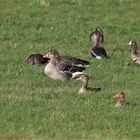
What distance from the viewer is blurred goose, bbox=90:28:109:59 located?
21812 mm

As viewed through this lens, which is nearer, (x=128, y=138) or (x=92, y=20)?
(x=128, y=138)

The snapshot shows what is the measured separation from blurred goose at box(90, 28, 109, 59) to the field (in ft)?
0.77

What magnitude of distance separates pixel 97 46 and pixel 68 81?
4413 millimetres

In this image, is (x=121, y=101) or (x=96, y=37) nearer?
(x=121, y=101)

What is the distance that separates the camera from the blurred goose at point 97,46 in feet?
71.6

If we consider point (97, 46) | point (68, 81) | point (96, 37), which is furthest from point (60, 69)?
point (96, 37)

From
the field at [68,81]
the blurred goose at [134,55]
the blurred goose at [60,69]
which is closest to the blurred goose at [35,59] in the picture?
the field at [68,81]

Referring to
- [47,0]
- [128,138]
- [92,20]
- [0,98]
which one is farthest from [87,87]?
[47,0]

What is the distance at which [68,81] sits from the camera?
1850 centimetres

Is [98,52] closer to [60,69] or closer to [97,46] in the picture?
[97,46]

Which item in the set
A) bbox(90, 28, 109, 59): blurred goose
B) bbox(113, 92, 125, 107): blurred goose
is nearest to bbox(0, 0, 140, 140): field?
bbox(113, 92, 125, 107): blurred goose

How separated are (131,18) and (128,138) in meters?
16.6

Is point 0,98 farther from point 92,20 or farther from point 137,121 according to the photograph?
point 92,20

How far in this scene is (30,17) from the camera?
28734 millimetres
